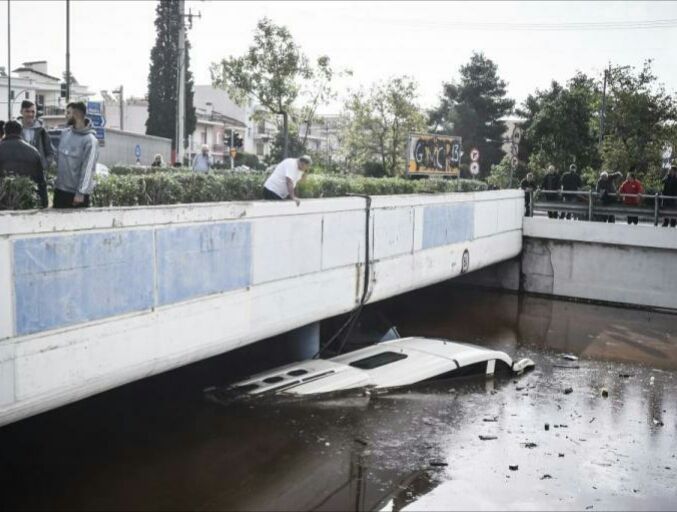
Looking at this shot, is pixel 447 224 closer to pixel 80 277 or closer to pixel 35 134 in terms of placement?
pixel 35 134

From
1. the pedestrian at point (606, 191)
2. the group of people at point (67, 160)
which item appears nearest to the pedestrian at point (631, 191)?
the pedestrian at point (606, 191)

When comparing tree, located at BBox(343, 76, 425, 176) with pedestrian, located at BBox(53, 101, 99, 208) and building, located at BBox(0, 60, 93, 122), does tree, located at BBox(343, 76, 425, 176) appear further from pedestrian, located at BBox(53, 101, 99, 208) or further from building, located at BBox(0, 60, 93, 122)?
pedestrian, located at BBox(53, 101, 99, 208)

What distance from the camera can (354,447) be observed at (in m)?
8.59

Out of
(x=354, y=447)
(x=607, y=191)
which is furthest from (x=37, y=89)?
(x=354, y=447)

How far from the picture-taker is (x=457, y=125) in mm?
62781

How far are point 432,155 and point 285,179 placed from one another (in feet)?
38.1

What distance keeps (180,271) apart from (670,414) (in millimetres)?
7289

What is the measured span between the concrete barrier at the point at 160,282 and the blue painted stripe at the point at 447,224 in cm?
164

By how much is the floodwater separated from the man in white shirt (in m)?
2.73

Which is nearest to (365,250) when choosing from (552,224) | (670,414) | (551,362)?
(551,362)

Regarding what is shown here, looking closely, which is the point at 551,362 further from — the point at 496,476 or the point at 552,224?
the point at 552,224

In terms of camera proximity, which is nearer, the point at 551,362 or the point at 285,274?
the point at 285,274

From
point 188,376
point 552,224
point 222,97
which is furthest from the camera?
point 222,97

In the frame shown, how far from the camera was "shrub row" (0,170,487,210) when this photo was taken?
277 inches
